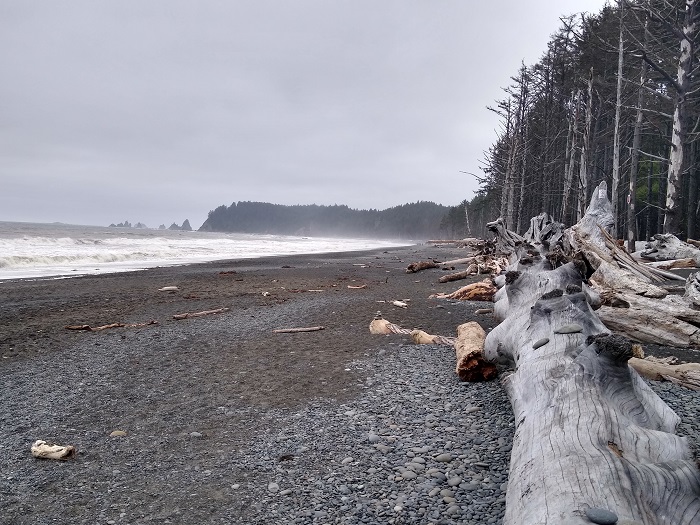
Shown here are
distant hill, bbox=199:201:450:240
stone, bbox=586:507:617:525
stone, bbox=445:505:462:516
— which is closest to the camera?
stone, bbox=586:507:617:525

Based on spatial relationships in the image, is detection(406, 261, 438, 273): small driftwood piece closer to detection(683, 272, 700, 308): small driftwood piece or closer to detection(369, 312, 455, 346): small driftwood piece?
detection(369, 312, 455, 346): small driftwood piece

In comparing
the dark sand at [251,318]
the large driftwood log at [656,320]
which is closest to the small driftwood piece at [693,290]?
the large driftwood log at [656,320]

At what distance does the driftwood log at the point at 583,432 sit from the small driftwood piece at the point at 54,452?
2.76 m

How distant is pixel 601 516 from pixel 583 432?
2.03 ft

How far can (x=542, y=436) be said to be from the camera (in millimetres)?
2096

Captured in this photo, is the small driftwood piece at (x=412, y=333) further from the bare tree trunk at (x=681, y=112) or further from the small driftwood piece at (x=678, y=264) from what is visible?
the bare tree trunk at (x=681, y=112)

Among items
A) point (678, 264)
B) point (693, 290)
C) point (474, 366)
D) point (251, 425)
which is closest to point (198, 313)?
point (251, 425)

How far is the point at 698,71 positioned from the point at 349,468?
14629 millimetres

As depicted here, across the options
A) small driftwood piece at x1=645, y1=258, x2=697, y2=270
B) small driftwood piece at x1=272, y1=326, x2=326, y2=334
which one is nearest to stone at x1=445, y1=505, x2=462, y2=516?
small driftwood piece at x1=272, y1=326, x2=326, y2=334

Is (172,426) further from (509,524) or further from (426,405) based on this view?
(509,524)

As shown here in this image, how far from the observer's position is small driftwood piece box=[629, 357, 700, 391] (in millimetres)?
3529

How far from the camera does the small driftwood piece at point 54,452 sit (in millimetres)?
2938

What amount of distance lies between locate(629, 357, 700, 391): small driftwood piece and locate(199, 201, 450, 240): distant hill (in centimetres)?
10791

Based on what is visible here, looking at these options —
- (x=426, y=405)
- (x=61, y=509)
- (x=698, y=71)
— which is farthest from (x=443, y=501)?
(x=698, y=71)
